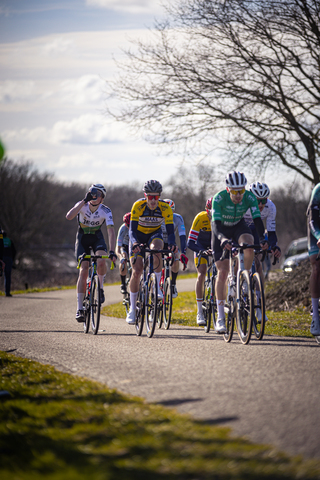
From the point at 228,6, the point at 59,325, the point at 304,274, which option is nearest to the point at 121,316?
the point at 59,325

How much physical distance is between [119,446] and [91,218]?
250 inches

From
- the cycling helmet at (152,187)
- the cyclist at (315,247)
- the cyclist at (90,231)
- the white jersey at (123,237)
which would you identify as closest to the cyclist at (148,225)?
the cycling helmet at (152,187)

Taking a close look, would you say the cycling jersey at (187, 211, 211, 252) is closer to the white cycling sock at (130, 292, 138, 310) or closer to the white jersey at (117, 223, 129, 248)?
the white cycling sock at (130, 292, 138, 310)

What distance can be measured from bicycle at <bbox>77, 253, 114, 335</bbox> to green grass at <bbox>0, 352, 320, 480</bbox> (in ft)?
14.6

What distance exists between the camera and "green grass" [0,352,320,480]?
295 centimetres

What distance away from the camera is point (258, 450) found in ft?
10.6

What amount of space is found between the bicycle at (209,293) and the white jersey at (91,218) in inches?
64.7

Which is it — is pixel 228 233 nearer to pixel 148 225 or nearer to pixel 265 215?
pixel 148 225

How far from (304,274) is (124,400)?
34.6ft

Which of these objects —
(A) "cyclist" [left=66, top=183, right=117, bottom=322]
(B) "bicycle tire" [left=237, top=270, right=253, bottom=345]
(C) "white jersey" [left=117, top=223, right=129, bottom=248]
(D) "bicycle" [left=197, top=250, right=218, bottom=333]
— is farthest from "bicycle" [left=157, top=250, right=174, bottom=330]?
(C) "white jersey" [left=117, top=223, right=129, bottom=248]

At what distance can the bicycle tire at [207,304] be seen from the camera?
29.6 ft

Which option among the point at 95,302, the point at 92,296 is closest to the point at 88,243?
the point at 92,296

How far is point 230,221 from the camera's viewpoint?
7.91 m

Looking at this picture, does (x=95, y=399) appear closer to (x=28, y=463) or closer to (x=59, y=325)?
(x=28, y=463)
